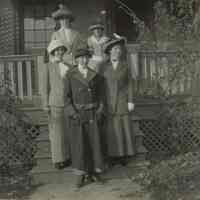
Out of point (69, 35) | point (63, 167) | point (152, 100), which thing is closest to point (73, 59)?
point (69, 35)

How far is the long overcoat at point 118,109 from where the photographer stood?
26.6 feet

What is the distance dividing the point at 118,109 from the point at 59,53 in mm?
1275

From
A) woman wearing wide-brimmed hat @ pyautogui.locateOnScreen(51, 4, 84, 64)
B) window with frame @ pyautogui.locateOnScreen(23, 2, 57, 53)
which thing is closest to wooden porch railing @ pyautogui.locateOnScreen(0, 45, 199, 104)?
woman wearing wide-brimmed hat @ pyautogui.locateOnScreen(51, 4, 84, 64)

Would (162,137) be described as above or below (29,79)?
below

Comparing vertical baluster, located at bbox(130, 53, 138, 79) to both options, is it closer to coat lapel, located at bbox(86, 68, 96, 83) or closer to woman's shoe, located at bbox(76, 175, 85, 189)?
coat lapel, located at bbox(86, 68, 96, 83)

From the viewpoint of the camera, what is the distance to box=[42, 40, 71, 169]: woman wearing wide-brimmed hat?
8086 millimetres

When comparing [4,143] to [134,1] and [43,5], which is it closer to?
[43,5]

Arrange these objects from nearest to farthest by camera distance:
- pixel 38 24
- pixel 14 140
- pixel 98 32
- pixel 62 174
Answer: pixel 62 174 → pixel 14 140 → pixel 98 32 → pixel 38 24

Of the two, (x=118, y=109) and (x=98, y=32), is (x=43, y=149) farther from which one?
(x=98, y=32)

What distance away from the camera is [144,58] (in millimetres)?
10406

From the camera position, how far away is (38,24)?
14117 mm

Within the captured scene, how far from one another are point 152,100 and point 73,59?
2.51 meters

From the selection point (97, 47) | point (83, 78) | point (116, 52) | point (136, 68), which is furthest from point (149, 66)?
point (83, 78)

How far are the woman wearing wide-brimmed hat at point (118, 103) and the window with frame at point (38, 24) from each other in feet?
20.1
